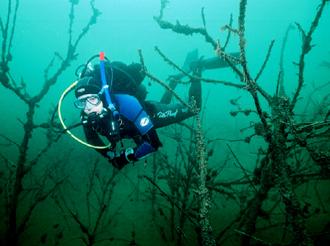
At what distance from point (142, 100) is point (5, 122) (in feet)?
29.9

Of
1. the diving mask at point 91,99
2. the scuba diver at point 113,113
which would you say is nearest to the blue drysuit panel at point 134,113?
the scuba diver at point 113,113

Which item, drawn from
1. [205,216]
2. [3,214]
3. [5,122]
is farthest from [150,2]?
[205,216]

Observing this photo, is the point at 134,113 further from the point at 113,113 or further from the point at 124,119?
the point at 113,113

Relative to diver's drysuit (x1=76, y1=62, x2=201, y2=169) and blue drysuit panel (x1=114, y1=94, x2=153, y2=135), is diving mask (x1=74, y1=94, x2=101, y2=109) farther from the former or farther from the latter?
blue drysuit panel (x1=114, y1=94, x2=153, y2=135)

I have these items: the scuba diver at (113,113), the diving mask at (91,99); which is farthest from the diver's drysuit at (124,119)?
the diving mask at (91,99)

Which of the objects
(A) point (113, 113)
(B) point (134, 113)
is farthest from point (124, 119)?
(A) point (113, 113)

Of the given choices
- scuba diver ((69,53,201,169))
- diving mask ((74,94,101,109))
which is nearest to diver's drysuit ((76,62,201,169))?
scuba diver ((69,53,201,169))

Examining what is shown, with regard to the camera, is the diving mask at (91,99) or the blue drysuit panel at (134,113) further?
the blue drysuit panel at (134,113)

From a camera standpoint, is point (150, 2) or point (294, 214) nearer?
point (294, 214)

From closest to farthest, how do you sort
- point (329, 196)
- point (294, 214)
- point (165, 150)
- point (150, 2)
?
point (294, 214) < point (329, 196) < point (165, 150) < point (150, 2)

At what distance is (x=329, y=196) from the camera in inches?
230

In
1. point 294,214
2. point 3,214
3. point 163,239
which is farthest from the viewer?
point 3,214

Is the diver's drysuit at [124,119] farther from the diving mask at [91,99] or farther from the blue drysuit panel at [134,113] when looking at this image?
the diving mask at [91,99]

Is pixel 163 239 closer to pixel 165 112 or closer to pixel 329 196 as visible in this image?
pixel 165 112
